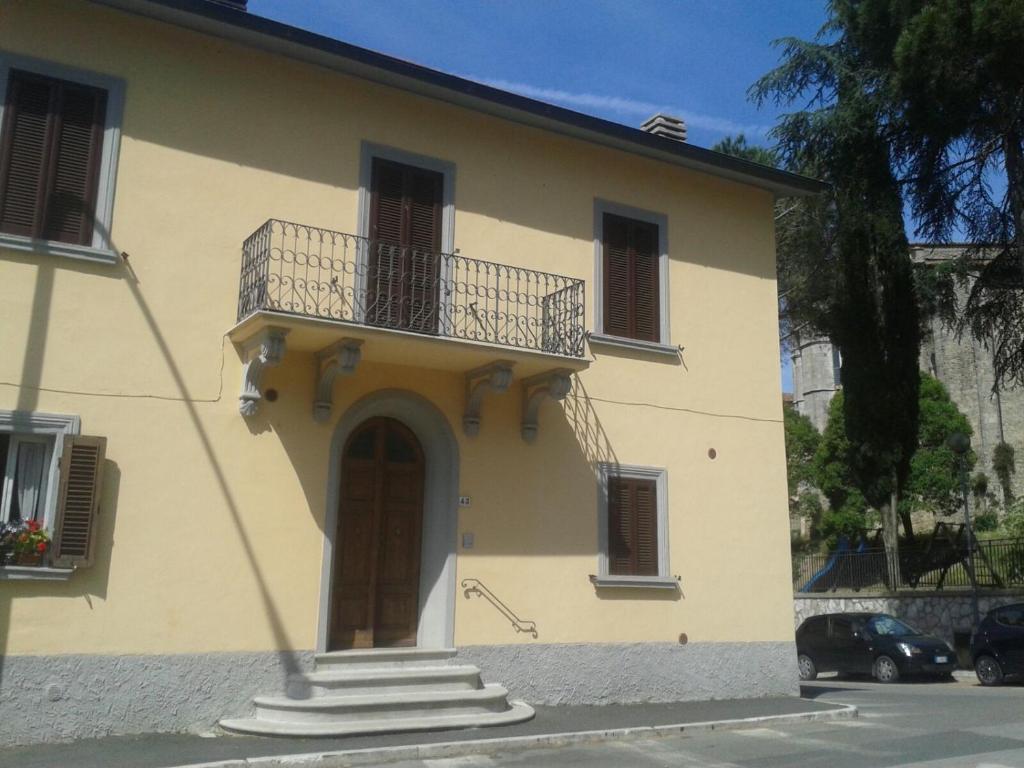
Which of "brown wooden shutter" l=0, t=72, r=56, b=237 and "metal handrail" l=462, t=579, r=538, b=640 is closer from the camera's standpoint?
"brown wooden shutter" l=0, t=72, r=56, b=237

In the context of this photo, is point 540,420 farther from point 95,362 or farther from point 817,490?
point 817,490

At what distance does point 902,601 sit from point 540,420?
14.9 metres

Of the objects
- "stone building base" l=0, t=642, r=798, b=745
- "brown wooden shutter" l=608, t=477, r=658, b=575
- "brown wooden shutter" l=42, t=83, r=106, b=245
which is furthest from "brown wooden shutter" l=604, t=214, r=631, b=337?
"brown wooden shutter" l=42, t=83, r=106, b=245

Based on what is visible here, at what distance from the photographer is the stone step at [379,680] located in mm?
9969

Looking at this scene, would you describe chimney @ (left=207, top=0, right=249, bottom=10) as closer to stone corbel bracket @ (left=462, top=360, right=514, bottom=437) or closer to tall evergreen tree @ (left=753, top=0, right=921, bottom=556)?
stone corbel bracket @ (left=462, top=360, right=514, bottom=437)

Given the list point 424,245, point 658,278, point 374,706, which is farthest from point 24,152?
point 658,278

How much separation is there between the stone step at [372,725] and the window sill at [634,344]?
4887 mm

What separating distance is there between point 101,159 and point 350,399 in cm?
368

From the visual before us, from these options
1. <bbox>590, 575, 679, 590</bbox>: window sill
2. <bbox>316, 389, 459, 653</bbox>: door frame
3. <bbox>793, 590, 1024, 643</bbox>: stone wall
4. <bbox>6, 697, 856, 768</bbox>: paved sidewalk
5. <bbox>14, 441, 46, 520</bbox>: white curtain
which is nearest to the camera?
<bbox>6, 697, 856, 768</bbox>: paved sidewalk

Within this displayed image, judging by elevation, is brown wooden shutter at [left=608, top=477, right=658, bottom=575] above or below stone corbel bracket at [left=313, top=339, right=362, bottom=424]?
below

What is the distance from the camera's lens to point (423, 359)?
11266 millimetres

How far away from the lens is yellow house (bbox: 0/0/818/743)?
31.6ft

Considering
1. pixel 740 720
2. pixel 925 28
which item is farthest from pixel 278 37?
pixel 925 28

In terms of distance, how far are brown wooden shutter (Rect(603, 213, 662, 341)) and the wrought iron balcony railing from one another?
0.72 metres
